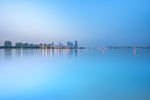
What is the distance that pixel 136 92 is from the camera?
185 inches

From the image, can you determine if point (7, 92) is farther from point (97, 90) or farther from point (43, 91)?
point (97, 90)

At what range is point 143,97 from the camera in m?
4.18

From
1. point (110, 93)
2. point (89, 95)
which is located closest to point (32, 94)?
point (89, 95)

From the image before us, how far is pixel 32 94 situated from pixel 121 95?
11.8 ft

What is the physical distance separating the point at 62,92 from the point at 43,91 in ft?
2.77

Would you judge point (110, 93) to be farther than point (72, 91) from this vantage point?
No

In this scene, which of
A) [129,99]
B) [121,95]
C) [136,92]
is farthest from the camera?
[136,92]

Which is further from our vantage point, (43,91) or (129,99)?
(43,91)

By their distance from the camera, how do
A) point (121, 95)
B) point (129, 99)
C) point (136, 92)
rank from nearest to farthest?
point (129, 99)
point (121, 95)
point (136, 92)

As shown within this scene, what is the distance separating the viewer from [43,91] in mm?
4852

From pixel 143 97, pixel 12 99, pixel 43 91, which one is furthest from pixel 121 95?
pixel 12 99

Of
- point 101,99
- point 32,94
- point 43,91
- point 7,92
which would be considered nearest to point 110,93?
point 101,99

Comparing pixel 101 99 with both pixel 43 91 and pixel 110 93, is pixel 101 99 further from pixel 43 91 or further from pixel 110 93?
pixel 43 91

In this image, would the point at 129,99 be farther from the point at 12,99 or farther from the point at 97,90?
the point at 12,99
